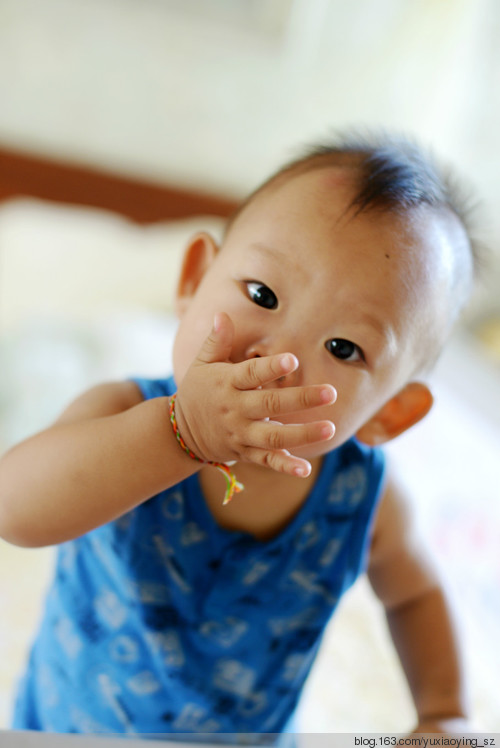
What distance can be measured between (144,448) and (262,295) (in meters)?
0.17

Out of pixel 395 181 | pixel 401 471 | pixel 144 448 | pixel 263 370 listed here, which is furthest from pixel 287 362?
pixel 401 471

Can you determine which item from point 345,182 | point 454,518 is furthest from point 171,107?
point 345,182

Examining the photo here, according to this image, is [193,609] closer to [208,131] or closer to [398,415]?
[398,415]

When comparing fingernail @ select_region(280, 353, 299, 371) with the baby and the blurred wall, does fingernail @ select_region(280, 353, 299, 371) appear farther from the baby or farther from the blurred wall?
the blurred wall

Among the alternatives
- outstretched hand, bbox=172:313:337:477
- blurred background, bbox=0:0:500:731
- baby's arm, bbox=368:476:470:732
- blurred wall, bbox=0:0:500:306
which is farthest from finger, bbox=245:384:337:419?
blurred wall, bbox=0:0:500:306

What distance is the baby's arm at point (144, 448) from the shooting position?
446 millimetres

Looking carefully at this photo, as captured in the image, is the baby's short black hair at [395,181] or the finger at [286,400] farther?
the baby's short black hair at [395,181]

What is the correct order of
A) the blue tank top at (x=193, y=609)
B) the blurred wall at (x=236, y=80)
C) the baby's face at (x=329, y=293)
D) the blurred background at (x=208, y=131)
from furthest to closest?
the blurred wall at (x=236, y=80) → the blurred background at (x=208, y=131) → the blue tank top at (x=193, y=609) → the baby's face at (x=329, y=293)

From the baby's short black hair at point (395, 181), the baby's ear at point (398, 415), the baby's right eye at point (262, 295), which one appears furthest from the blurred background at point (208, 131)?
the baby's right eye at point (262, 295)

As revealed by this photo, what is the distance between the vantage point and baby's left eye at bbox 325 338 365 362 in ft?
1.86

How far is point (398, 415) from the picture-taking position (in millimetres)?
729

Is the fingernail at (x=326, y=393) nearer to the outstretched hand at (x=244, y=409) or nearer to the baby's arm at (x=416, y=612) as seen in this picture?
the outstretched hand at (x=244, y=409)

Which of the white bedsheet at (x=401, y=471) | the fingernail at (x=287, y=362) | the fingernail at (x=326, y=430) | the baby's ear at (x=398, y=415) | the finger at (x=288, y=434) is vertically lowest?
the white bedsheet at (x=401, y=471)

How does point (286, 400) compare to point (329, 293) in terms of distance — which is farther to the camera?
point (329, 293)
